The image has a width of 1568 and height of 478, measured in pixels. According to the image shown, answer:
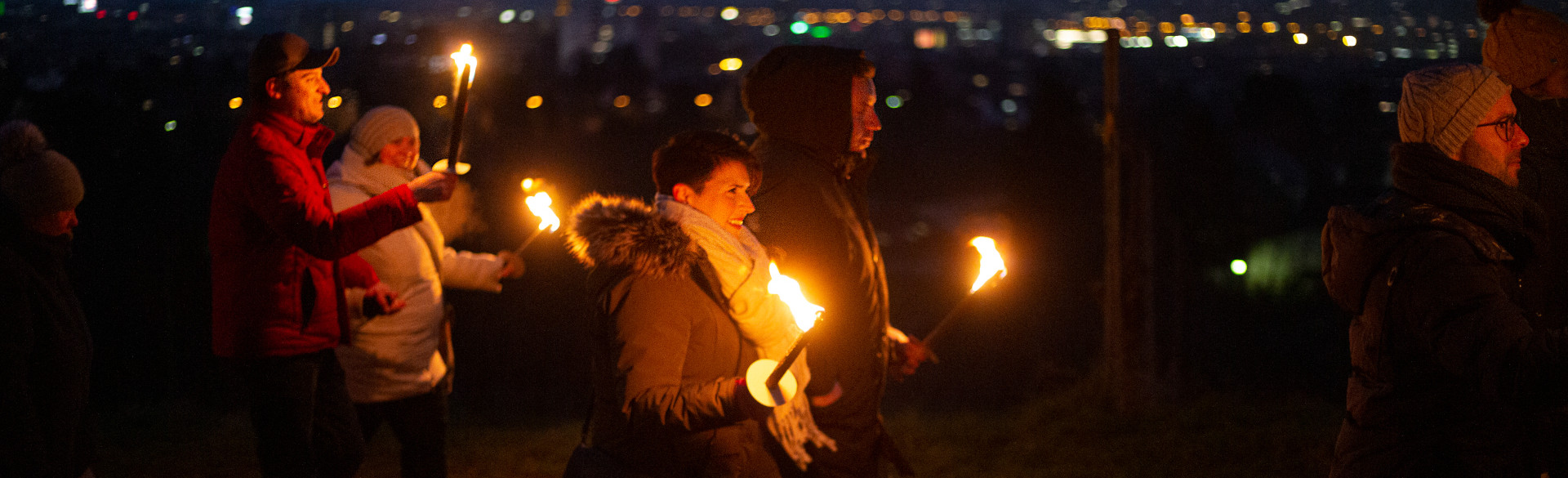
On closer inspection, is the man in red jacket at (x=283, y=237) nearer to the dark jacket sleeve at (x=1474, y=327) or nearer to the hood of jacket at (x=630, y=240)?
the hood of jacket at (x=630, y=240)

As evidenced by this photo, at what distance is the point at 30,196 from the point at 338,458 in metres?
1.52

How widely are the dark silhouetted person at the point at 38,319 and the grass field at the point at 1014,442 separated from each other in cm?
275

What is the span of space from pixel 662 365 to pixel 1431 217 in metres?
1.82

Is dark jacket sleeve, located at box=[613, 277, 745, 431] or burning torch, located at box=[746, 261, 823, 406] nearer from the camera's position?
burning torch, located at box=[746, 261, 823, 406]

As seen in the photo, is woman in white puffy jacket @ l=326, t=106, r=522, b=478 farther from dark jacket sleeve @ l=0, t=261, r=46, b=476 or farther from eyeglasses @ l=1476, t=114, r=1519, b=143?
eyeglasses @ l=1476, t=114, r=1519, b=143

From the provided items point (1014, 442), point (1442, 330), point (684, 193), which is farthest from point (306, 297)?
point (1014, 442)

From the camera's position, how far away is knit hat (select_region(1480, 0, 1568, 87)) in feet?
11.5

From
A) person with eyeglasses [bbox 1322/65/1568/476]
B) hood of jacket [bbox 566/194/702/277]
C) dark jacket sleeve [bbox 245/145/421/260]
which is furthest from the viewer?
dark jacket sleeve [bbox 245/145/421/260]

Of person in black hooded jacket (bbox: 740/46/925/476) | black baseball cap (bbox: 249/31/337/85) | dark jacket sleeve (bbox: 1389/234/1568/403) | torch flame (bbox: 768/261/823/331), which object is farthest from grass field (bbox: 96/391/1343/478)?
torch flame (bbox: 768/261/823/331)

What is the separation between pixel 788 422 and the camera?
3.24 metres

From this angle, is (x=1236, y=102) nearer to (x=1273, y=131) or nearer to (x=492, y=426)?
(x=1273, y=131)

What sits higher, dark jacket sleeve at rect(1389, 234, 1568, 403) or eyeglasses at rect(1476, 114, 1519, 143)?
eyeglasses at rect(1476, 114, 1519, 143)

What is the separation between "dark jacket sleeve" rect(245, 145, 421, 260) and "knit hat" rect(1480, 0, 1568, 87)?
131 inches

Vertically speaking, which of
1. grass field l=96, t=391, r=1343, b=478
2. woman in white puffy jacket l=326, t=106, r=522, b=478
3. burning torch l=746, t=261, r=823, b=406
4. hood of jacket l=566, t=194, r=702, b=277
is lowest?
grass field l=96, t=391, r=1343, b=478
